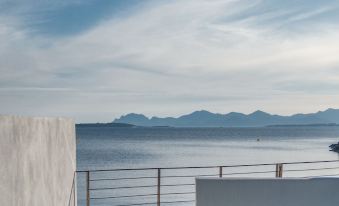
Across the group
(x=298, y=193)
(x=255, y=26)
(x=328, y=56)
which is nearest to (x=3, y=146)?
(x=298, y=193)

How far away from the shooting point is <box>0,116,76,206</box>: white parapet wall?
4.89 ft

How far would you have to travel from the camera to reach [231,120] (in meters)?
136

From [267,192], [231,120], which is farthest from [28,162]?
[231,120]

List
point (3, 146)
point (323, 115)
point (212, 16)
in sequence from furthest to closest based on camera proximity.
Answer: point (323, 115) < point (212, 16) < point (3, 146)

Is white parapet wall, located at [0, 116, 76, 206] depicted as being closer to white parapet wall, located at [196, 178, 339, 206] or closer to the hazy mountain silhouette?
white parapet wall, located at [196, 178, 339, 206]

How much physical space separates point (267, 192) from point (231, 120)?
132529 mm

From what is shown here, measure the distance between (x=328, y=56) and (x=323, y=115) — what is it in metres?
147

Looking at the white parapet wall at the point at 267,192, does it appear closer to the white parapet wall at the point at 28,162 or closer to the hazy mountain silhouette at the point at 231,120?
the white parapet wall at the point at 28,162

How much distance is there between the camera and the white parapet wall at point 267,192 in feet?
15.1

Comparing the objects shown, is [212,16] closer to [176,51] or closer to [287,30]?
[287,30]

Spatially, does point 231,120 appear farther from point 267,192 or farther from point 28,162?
point 28,162

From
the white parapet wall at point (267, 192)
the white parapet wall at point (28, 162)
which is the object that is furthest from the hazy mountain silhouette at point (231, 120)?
the white parapet wall at point (28, 162)

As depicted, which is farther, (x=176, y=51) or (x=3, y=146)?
(x=176, y=51)

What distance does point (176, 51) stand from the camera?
1074cm
